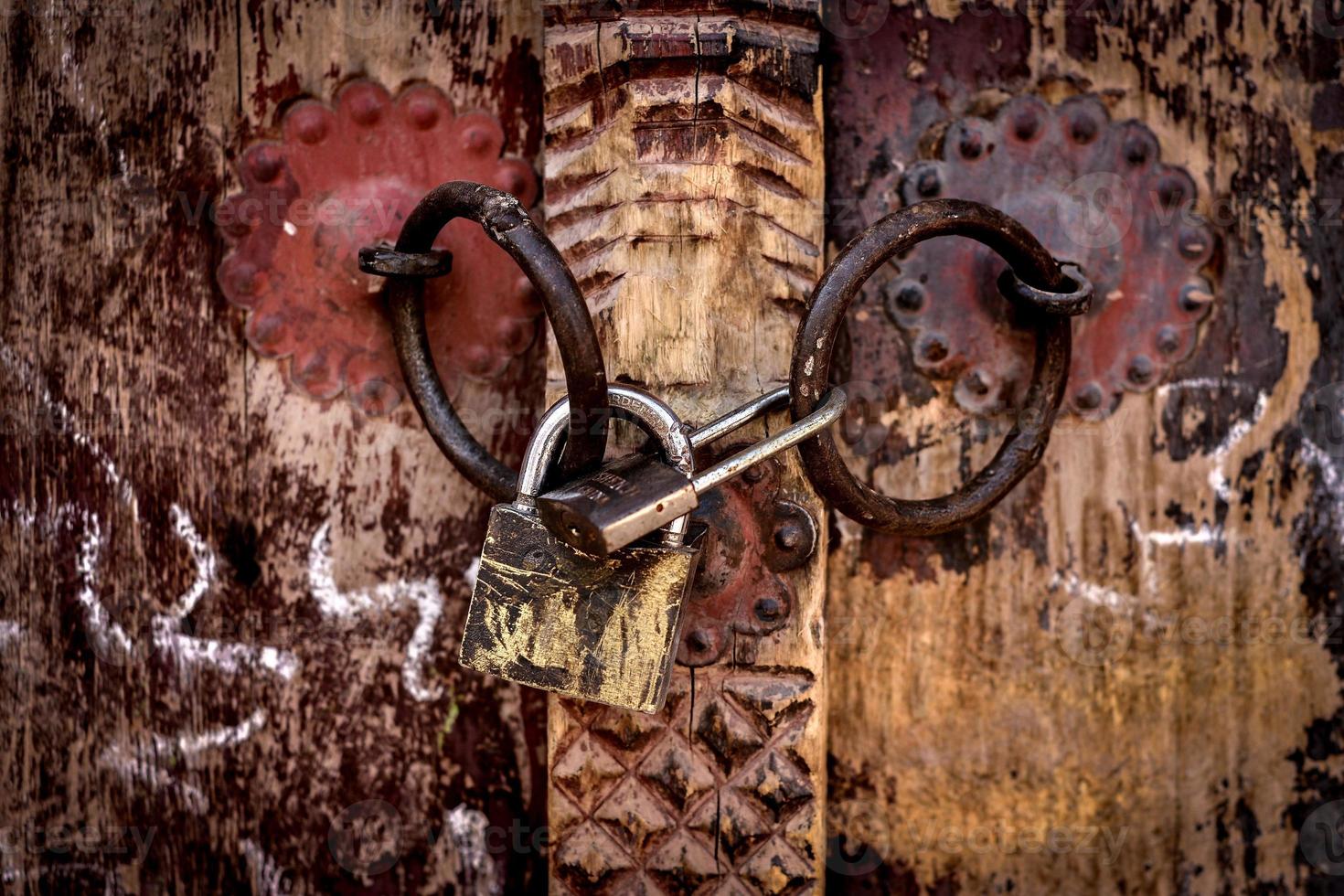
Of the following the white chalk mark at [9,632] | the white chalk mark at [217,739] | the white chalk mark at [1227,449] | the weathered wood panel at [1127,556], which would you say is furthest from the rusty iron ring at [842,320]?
the white chalk mark at [9,632]

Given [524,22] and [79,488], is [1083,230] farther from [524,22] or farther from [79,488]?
[79,488]

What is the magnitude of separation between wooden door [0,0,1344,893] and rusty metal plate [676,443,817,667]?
138 mm

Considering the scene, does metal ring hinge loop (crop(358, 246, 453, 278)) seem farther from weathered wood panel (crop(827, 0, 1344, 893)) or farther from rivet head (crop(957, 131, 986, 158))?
rivet head (crop(957, 131, 986, 158))

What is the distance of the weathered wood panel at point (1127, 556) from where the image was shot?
76cm

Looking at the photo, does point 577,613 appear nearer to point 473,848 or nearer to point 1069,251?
point 473,848

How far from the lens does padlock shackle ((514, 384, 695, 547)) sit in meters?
0.55

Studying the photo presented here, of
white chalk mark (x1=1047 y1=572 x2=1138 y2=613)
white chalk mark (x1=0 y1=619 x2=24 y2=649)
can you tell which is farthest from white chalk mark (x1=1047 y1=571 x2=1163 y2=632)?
white chalk mark (x1=0 y1=619 x2=24 y2=649)

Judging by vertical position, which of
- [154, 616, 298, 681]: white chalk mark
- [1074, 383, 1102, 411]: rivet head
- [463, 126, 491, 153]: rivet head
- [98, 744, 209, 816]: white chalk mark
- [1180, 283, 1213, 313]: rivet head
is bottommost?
[98, 744, 209, 816]: white chalk mark

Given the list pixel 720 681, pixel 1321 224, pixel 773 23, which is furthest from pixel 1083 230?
pixel 720 681

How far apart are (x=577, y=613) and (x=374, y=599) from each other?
1.03 feet

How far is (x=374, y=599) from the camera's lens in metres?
0.81

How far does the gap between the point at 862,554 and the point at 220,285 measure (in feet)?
2.03

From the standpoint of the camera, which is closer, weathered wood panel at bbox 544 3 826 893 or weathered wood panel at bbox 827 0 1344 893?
weathered wood panel at bbox 544 3 826 893

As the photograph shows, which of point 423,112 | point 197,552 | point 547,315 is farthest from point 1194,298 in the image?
point 197,552
